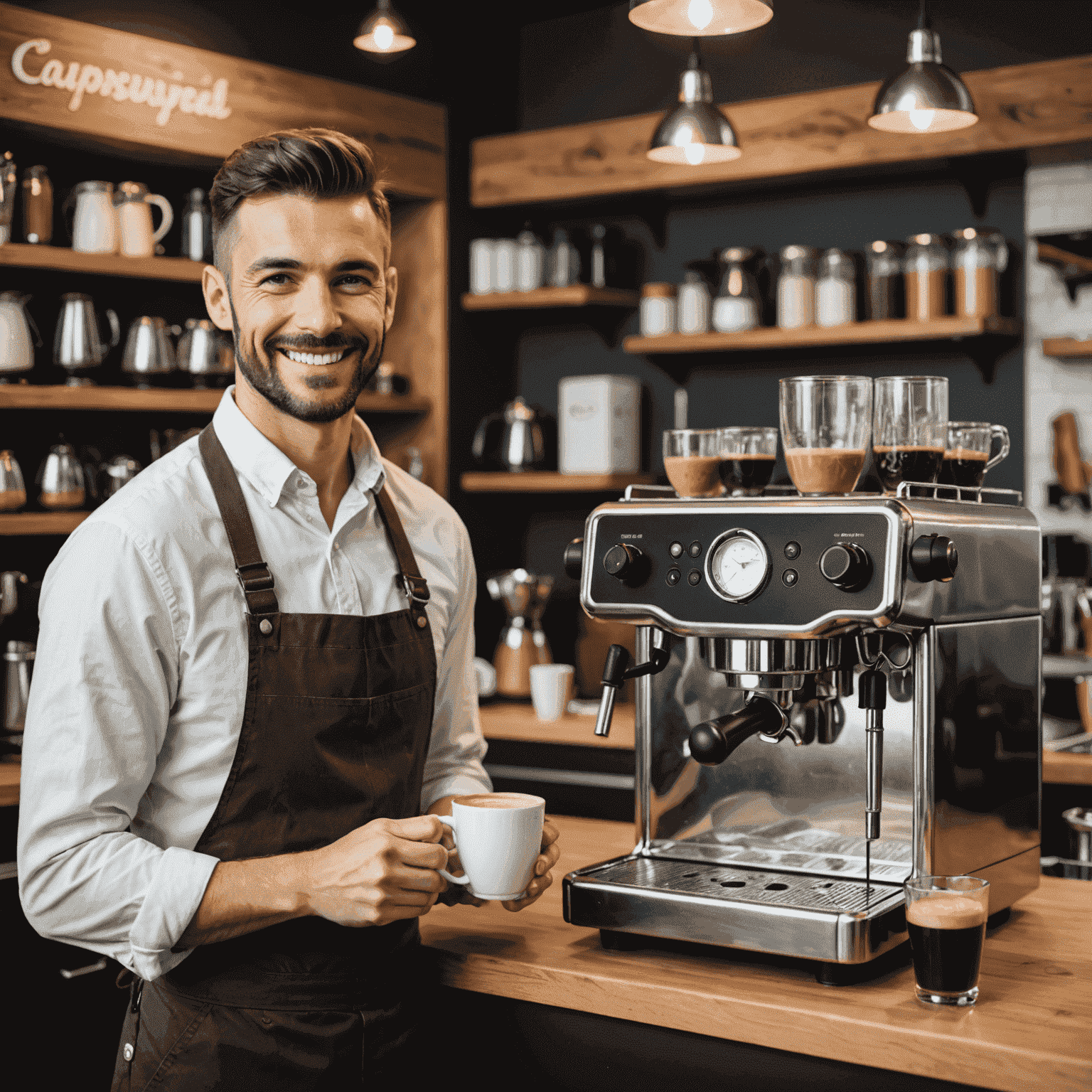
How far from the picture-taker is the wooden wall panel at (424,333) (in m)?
4.05

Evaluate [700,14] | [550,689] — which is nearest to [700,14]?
[700,14]

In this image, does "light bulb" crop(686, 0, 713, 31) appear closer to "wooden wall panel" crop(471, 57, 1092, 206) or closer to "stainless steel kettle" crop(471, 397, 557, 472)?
"wooden wall panel" crop(471, 57, 1092, 206)

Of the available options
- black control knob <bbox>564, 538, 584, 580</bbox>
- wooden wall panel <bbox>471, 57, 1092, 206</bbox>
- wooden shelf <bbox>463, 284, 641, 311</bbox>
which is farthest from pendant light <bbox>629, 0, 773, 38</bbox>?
wooden shelf <bbox>463, 284, 641, 311</bbox>

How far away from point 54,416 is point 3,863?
125cm

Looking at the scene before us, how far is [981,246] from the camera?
3424 millimetres

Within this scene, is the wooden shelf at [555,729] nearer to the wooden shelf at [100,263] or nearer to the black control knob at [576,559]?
the wooden shelf at [100,263]

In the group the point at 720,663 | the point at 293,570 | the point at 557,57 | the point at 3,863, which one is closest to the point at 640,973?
the point at 720,663

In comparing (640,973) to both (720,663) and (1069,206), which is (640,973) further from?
(1069,206)

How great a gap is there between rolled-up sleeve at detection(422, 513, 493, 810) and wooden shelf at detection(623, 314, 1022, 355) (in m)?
2.06

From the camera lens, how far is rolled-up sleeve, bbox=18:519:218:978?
129 centimetres

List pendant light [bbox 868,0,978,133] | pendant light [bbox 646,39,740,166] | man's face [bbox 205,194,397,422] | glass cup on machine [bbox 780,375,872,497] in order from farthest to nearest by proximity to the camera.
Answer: pendant light [bbox 646,39,740,166] < pendant light [bbox 868,0,978,133] < glass cup on machine [bbox 780,375,872,497] < man's face [bbox 205,194,397,422]

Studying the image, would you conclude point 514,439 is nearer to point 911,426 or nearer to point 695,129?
point 695,129

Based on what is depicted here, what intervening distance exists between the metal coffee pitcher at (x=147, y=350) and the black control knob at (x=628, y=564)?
2.07 meters

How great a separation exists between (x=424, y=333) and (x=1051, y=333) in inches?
68.0
